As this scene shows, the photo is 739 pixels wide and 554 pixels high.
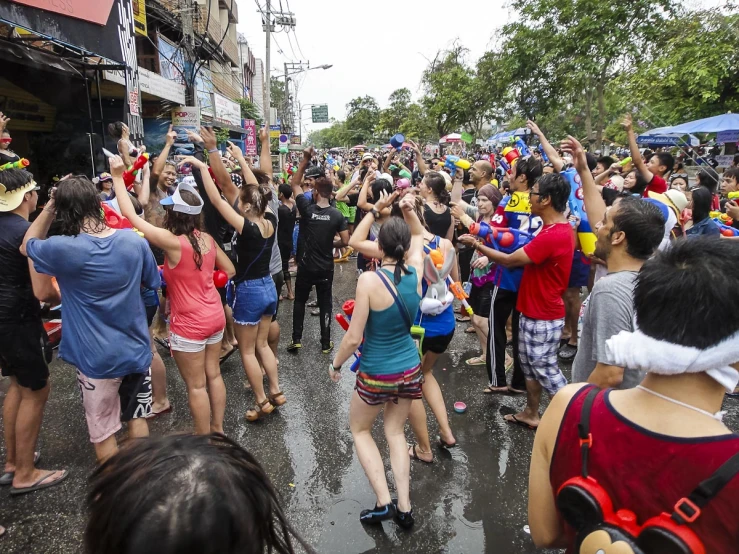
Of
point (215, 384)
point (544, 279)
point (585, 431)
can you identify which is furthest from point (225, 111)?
point (585, 431)

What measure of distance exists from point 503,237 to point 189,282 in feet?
8.44

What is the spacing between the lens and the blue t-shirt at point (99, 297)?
254 centimetres

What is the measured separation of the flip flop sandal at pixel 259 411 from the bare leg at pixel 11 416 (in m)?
1.62

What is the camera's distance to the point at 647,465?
1.15m

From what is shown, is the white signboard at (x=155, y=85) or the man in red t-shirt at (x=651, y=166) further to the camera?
the white signboard at (x=155, y=85)

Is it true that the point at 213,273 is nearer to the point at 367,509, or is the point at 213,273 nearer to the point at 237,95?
the point at 367,509

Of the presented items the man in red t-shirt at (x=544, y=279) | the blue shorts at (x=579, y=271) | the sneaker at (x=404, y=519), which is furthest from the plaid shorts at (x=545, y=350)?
the blue shorts at (x=579, y=271)

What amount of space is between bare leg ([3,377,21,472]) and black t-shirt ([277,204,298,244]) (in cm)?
391

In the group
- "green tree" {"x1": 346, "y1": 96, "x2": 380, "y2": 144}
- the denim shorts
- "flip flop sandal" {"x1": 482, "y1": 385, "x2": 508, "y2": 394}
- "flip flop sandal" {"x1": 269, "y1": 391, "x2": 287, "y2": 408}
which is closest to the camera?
the denim shorts

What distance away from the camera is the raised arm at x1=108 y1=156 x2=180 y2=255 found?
2.95 meters

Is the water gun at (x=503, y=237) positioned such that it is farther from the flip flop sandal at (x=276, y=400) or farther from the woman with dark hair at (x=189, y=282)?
the flip flop sandal at (x=276, y=400)

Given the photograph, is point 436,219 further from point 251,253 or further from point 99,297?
point 99,297

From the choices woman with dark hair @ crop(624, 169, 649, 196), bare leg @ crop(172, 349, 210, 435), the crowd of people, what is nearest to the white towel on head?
the crowd of people

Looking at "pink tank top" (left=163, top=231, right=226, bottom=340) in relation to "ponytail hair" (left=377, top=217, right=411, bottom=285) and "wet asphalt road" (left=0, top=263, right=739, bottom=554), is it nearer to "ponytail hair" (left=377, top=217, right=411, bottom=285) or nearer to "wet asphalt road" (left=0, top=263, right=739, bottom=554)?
"wet asphalt road" (left=0, top=263, right=739, bottom=554)
